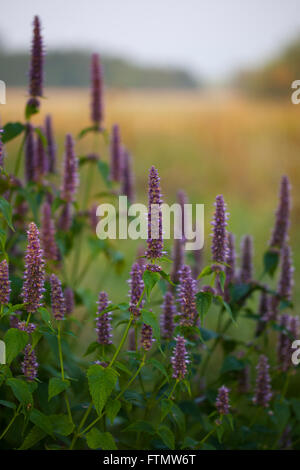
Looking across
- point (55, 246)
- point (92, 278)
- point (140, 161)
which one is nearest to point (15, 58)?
point (140, 161)

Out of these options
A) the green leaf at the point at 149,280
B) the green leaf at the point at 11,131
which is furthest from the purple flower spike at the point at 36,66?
the green leaf at the point at 149,280

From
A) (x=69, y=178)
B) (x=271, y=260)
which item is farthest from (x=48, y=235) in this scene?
(x=271, y=260)

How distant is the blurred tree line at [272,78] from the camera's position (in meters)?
2.78

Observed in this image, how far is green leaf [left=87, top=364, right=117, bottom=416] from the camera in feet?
2.96

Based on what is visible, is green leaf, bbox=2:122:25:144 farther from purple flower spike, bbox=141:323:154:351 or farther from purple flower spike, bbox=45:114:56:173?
purple flower spike, bbox=141:323:154:351

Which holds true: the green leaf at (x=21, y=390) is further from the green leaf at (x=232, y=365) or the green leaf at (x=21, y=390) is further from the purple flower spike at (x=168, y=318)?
the green leaf at (x=232, y=365)

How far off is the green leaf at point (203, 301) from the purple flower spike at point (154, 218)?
0.46 feet

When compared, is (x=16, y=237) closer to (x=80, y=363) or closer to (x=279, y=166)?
(x=80, y=363)

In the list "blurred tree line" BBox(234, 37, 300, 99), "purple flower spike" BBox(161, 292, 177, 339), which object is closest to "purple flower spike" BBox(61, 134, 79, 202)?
"purple flower spike" BBox(161, 292, 177, 339)

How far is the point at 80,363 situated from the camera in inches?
57.9

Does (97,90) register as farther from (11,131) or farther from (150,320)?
(150,320)

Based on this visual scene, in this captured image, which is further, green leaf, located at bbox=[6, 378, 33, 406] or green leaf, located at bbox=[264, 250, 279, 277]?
green leaf, located at bbox=[264, 250, 279, 277]

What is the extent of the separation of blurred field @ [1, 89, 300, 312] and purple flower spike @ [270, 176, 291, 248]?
137 centimetres

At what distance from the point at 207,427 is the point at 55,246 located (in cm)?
51
